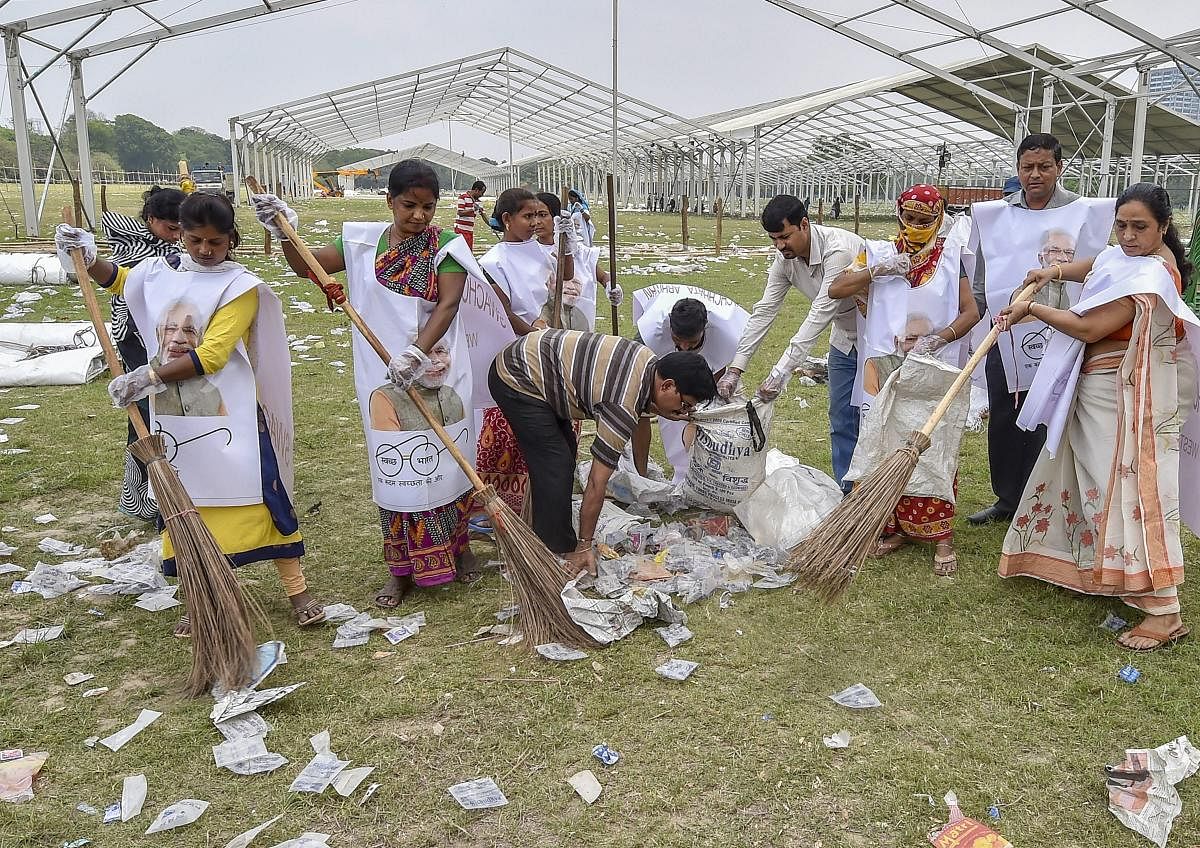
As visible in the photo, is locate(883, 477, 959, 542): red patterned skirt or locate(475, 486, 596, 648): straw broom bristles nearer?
locate(475, 486, 596, 648): straw broom bristles

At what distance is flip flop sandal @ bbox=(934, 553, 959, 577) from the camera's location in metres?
4.11

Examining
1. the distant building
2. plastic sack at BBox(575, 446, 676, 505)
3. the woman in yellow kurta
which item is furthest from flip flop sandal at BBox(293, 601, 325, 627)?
the distant building

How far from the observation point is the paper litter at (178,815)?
2479 mm

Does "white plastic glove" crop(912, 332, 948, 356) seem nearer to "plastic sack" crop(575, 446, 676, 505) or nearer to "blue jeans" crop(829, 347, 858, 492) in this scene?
"blue jeans" crop(829, 347, 858, 492)

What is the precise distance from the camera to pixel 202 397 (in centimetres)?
337

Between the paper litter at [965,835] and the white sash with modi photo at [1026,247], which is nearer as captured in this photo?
the paper litter at [965,835]

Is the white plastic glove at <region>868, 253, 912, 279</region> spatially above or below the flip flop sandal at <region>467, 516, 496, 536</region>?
above

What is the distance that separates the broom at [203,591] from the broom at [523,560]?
85cm

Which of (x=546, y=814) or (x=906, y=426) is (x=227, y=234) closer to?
(x=546, y=814)

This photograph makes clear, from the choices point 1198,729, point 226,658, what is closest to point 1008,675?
point 1198,729

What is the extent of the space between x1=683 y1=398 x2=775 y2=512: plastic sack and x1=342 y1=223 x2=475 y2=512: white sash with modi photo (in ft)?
4.40

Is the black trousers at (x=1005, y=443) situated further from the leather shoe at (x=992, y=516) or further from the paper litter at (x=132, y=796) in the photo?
the paper litter at (x=132, y=796)

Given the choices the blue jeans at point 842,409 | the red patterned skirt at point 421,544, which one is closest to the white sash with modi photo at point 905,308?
the blue jeans at point 842,409

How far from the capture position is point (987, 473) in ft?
17.8
